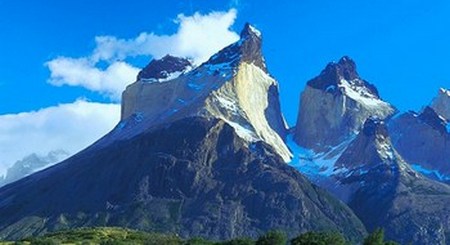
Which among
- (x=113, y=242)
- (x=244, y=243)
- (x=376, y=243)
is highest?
(x=113, y=242)

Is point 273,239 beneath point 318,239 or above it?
above

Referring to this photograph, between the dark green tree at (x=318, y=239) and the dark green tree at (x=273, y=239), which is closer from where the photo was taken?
the dark green tree at (x=318, y=239)

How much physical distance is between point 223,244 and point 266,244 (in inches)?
455

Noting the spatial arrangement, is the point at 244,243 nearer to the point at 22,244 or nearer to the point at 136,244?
the point at 136,244

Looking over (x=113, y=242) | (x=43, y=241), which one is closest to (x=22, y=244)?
(x=43, y=241)

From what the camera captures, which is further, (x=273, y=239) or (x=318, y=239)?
(x=273, y=239)

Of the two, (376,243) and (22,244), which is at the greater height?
(22,244)

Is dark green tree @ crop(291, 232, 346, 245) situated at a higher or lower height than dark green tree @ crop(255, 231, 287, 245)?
lower

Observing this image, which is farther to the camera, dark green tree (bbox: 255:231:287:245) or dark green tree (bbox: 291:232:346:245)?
dark green tree (bbox: 255:231:287:245)

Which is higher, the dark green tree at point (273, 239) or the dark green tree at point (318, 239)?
the dark green tree at point (273, 239)

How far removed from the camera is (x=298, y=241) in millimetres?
190500

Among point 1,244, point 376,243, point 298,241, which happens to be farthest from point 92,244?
point 376,243

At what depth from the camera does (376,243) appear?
7835 inches

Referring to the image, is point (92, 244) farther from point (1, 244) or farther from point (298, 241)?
point (298, 241)
